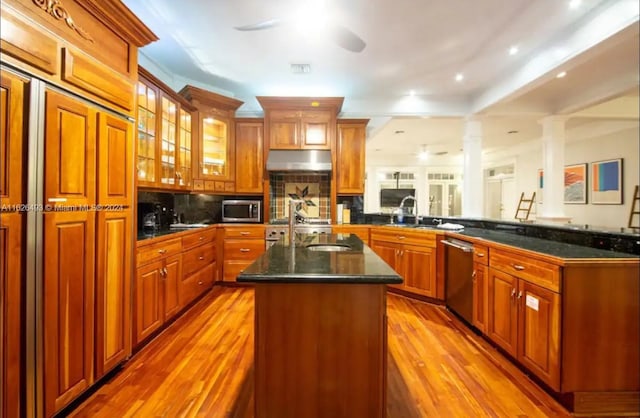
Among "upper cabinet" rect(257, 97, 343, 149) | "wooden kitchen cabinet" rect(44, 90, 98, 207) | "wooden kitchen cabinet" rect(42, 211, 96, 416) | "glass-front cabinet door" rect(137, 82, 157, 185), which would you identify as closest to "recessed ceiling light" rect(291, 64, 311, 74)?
"upper cabinet" rect(257, 97, 343, 149)

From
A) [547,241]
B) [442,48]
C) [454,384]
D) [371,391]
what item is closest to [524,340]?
[454,384]

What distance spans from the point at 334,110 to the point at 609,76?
3297mm

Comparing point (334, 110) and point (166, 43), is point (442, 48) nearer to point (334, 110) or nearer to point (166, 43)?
point (334, 110)

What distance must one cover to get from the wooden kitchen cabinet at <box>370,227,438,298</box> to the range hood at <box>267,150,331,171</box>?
1.22 metres

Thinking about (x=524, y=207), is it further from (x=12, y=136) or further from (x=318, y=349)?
(x=12, y=136)

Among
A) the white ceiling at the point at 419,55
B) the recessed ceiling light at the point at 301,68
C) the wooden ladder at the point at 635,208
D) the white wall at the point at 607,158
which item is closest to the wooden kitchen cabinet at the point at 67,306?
the white ceiling at the point at 419,55

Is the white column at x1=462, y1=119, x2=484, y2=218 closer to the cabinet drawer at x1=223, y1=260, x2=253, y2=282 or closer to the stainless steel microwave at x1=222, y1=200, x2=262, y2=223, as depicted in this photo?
the stainless steel microwave at x1=222, y1=200, x2=262, y2=223

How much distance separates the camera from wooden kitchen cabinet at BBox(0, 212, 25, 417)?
1.22 meters

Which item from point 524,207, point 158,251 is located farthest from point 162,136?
point 524,207

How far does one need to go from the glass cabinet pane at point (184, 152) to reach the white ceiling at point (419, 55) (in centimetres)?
61

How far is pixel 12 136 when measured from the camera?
4.09 ft

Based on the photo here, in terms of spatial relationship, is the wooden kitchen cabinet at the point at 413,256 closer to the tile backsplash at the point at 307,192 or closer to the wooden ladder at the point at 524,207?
the tile backsplash at the point at 307,192

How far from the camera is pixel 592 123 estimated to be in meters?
5.48

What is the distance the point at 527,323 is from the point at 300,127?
10.9ft
